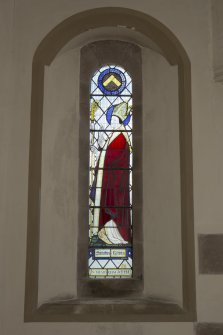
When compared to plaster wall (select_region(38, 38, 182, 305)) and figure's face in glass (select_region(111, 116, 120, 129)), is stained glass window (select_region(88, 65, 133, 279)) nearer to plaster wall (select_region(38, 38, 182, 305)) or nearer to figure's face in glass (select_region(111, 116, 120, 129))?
figure's face in glass (select_region(111, 116, 120, 129))

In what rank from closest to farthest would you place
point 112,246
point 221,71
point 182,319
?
point 182,319
point 221,71
point 112,246

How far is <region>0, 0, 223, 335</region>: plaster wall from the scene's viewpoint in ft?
13.4

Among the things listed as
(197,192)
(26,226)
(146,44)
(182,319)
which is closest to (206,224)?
(197,192)

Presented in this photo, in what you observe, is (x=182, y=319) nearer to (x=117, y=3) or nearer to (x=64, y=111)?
(x=64, y=111)

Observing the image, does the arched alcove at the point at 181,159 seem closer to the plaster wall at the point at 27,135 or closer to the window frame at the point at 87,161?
the plaster wall at the point at 27,135

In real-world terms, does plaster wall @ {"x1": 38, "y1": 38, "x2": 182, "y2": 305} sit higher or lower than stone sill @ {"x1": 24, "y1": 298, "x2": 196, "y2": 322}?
higher

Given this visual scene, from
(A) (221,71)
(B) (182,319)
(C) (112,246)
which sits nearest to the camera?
(B) (182,319)

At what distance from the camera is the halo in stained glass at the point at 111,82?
5109 millimetres

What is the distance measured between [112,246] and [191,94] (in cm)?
164

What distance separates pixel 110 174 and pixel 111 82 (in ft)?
3.19

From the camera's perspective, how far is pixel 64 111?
4.82 m

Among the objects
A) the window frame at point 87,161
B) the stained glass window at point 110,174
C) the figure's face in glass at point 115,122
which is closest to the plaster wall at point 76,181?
the window frame at point 87,161

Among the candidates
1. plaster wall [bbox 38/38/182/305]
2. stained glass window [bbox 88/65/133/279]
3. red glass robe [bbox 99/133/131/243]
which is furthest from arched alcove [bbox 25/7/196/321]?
red glass robe [bbox 99/133/131/243]

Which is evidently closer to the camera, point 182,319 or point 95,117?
point 182,319
